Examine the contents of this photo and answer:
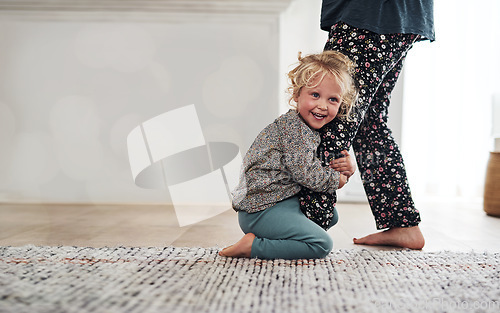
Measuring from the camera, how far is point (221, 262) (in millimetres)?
909

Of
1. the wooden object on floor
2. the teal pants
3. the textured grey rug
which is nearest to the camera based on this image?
the textured grey rug

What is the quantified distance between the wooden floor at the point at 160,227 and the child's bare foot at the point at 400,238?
0.04 meters

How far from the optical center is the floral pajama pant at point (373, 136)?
1.04 metres

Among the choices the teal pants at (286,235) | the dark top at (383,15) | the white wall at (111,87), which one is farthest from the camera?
the white wall at (111,87)

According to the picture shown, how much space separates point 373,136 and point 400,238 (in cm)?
28

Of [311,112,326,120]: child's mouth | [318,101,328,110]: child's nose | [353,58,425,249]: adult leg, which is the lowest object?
[353,58,425,249]: adult leg

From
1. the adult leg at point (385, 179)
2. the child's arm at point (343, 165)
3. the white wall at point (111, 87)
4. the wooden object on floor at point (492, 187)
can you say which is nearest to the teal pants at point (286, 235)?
the child's arm at point (343, 165)

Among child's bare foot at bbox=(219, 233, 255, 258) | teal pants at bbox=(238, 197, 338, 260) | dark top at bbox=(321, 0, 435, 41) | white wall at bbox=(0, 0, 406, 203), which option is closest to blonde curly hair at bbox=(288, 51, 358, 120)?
dark top at bbox=(321, 0, 435, 41)

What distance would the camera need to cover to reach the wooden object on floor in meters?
1.75

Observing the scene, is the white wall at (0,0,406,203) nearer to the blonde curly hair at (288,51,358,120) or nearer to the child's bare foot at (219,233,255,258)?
the blonde curly hair at (288,51,358,120)

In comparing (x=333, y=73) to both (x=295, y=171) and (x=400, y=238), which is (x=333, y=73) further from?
(x=400, y=238)

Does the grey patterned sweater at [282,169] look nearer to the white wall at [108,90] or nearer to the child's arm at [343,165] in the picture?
Result: the child's arm at [343,165]

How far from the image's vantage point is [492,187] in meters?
1.78

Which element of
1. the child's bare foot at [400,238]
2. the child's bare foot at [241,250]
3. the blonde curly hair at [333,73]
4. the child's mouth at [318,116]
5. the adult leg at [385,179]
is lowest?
the child's bare foot at [400,238]
